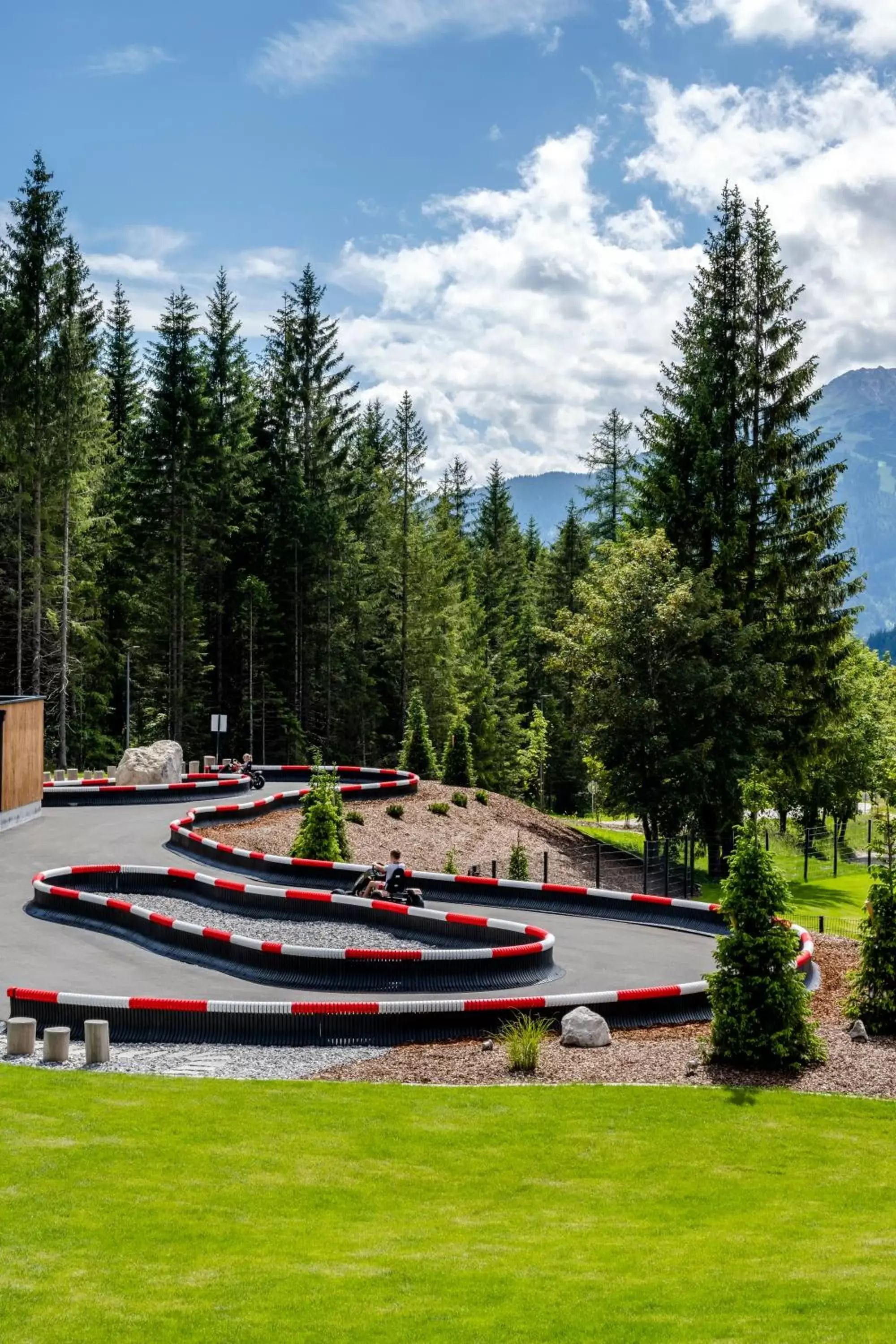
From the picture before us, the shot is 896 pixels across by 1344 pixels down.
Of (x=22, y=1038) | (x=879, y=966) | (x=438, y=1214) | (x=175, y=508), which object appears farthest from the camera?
(x=175, y=508)

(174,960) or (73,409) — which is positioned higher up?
(73,409)

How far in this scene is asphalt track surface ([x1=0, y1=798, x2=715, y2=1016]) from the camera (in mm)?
20047

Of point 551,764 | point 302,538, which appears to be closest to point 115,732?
point 302,538

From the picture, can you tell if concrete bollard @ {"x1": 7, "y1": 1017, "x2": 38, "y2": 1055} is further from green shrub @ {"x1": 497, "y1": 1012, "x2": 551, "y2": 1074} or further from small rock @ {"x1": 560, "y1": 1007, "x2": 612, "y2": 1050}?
small rock @ {"x1": 560, "y1": 1007, "x2": 612, "y2": 1050}

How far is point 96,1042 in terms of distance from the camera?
52.4ft

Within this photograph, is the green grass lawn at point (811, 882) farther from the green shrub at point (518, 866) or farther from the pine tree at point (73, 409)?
the pine tree at point (73, 409)

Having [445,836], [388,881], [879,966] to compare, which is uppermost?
[879,966]

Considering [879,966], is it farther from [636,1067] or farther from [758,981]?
[636,1067]

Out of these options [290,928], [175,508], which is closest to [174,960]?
[290,928]

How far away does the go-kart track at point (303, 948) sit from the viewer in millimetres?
17656

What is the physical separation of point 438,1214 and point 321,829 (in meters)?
20.6

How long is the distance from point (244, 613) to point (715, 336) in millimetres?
32275

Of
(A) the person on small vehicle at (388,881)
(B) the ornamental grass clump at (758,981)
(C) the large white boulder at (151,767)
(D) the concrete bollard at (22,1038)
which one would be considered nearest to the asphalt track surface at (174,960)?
(A) the person on small vehicle at (388,881)

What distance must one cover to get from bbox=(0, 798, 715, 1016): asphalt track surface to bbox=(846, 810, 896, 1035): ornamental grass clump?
2.94 metres
